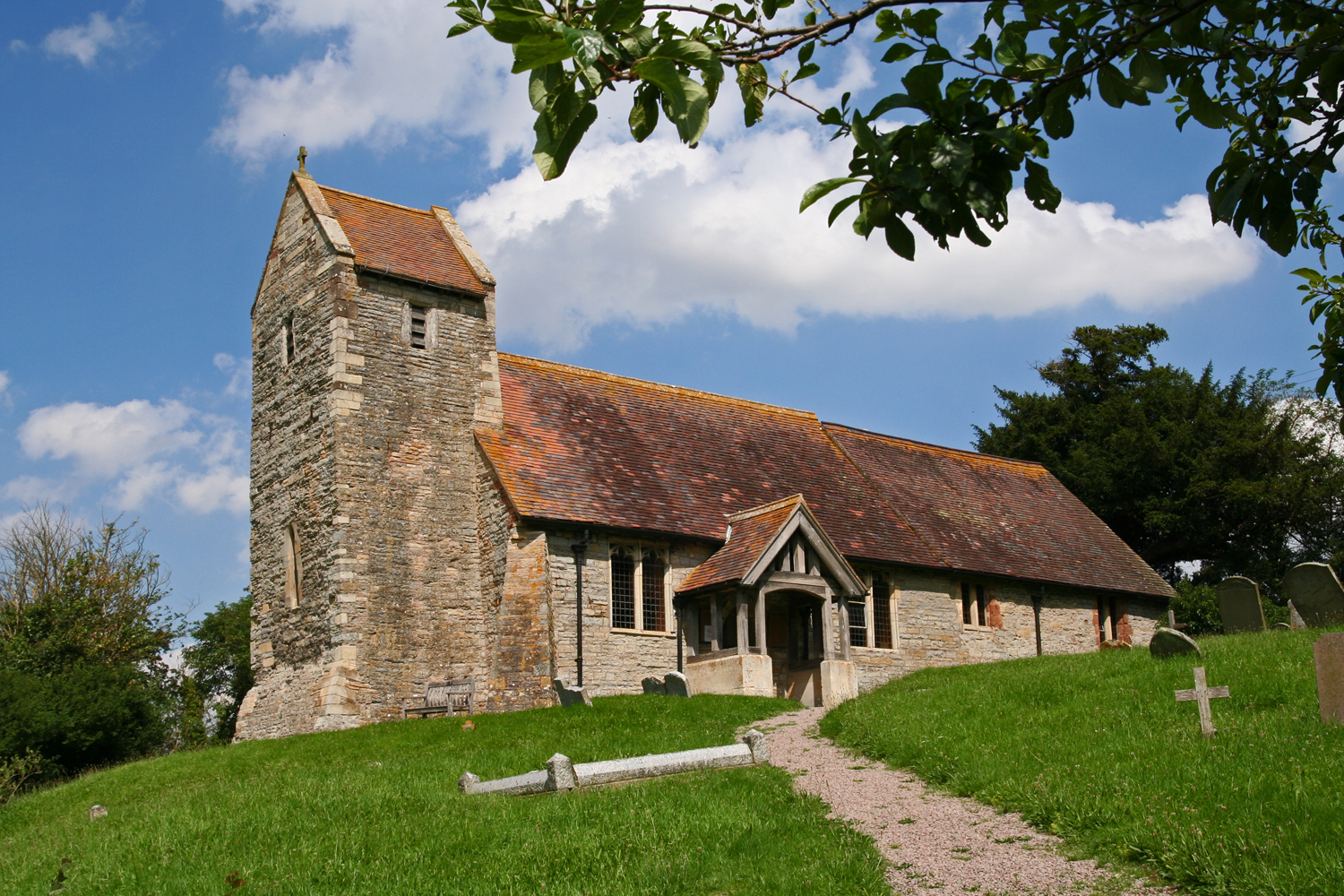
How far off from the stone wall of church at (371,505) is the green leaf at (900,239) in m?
20.5

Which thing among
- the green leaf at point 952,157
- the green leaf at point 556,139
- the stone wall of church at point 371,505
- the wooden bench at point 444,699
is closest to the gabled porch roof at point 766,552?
the stone wall of church at point 371,505

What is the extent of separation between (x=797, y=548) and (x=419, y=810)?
13769 mm

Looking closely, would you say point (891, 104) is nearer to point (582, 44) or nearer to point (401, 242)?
point (582, 44)

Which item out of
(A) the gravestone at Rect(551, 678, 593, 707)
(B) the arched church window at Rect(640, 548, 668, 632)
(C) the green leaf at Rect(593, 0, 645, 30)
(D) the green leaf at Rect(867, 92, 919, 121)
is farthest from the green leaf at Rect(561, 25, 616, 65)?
(B) the arched church window at Rect(640, 548, 668, 632)

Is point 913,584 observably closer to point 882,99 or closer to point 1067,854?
point 1067,854

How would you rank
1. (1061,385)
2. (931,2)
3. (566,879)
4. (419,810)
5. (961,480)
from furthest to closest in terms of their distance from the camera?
1. (1061,385)
2. (961,480)
3. (419,810)
4. (566,879)
5. (931,2)

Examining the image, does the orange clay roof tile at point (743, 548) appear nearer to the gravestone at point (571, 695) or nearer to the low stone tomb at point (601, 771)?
the gravestone at point (571, 695)

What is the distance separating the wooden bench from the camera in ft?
77.7

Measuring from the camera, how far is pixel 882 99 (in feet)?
13.0

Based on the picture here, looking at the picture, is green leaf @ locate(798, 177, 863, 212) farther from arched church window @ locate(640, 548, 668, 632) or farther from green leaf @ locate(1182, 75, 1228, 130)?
arched church window @ locate(640, 548, 668, 632)

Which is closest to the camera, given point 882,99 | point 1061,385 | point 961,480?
point 882,99

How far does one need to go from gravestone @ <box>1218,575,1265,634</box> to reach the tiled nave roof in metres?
6.69

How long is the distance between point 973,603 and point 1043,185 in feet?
90.5

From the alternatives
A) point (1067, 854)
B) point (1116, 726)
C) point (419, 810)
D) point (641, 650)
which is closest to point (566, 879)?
point (419, 810)
